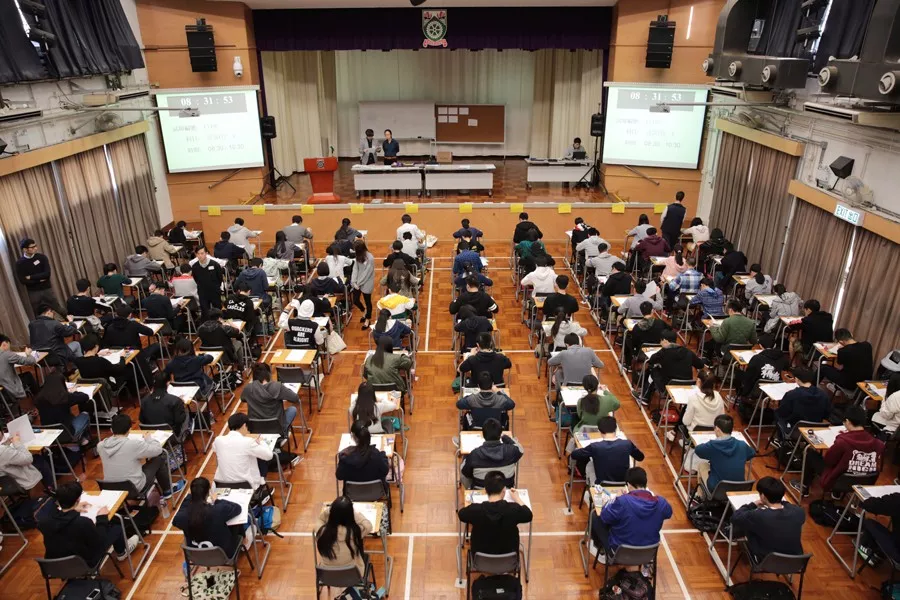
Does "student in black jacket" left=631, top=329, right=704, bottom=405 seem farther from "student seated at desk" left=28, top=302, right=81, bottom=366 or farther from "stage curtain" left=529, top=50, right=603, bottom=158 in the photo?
"stage curtain" left=529, top=50, right=603, bottom=158

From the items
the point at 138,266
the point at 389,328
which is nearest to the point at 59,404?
the point at 389,328

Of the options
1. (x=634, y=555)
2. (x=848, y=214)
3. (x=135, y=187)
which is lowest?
(x=634, y=555)

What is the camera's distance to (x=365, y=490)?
5348mm

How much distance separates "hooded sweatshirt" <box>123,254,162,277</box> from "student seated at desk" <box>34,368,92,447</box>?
4171 mm

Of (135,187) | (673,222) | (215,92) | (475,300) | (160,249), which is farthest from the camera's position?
(215,92)

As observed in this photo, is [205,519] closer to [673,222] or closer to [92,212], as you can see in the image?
[92,212]

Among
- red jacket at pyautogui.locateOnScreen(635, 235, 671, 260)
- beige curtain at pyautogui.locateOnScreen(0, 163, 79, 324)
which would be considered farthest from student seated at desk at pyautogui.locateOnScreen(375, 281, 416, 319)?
beige curtain at pyautogui.locateOnScreen(0, 163, 79, 324)

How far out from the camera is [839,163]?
840 cm

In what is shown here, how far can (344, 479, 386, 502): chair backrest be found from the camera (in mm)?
5320

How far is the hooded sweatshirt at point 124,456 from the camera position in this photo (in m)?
5.49

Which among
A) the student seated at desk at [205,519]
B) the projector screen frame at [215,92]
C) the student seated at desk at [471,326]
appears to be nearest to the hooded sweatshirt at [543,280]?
the student seated at desk at [471,326]

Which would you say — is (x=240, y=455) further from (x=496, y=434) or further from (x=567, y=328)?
(x=567, y=328)

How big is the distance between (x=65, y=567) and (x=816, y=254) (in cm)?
978

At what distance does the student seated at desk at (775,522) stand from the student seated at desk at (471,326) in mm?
3648
